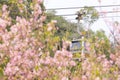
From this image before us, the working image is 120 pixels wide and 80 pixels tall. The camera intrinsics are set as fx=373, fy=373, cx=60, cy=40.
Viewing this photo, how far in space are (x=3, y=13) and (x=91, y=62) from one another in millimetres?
1140

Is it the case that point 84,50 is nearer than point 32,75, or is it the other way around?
point 32,75

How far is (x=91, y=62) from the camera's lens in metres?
3.75

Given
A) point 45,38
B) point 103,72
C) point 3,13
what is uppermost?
point 3,13

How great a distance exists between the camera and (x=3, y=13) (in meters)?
4.12

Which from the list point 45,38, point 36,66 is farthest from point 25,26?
point 36,66

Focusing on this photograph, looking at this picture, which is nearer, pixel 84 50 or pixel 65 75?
pixel 65 75

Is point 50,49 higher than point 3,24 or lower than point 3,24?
lower

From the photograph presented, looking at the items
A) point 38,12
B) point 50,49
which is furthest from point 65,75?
point 38,12

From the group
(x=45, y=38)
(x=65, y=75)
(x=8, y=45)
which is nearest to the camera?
(x=65, y=75)

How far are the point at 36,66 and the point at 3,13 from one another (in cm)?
81

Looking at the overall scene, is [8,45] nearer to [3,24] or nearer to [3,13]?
[3,24]

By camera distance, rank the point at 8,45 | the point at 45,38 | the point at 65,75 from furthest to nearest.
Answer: the point at 45,38 < the point at 8,45 < the point at 65,75

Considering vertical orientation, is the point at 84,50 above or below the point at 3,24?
below

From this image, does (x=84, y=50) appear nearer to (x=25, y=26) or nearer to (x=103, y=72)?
(x=103, y=72)
